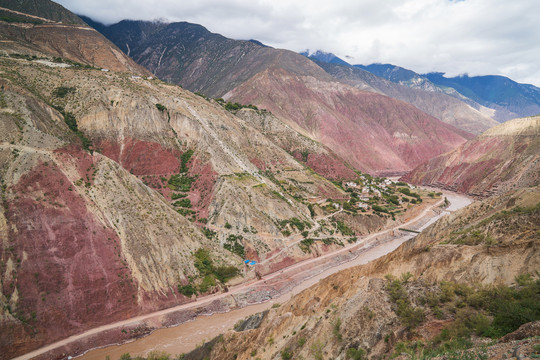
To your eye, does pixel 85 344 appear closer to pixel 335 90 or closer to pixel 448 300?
pixel 448 300

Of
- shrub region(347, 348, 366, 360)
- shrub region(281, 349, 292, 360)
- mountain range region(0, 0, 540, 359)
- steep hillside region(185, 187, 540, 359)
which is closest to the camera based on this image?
steep hillside region(185, 187, 540, 359)

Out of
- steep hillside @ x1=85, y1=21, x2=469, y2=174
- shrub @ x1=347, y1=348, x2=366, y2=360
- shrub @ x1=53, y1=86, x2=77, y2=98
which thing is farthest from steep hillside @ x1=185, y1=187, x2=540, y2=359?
steep hillside @ x1=85, y1=21, x2=469, y2=174

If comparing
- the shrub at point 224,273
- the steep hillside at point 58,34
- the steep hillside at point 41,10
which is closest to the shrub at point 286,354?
the shrub at point 224,273

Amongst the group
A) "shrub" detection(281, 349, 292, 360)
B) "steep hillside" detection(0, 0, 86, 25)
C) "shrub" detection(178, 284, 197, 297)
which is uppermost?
"steep hillside" detection(0, 0, 86, 25)

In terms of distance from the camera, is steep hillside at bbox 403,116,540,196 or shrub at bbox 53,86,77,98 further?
steep hillside at bbox 403,116,540,196

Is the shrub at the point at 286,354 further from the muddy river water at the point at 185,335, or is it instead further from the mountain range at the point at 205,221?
the muddy river water at the point at 185,335

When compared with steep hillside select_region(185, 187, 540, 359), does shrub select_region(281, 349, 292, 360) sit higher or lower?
lower

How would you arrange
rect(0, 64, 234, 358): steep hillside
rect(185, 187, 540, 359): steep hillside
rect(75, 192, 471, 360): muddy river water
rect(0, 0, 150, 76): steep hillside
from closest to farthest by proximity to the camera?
rect(185, 187, 540, 359): steep hillside
rect(0, 64, 234, 358): steep hillside
rect(75, 192, 471, 360): muddy river water
rect(0, 0, 150, 76): steep hillside

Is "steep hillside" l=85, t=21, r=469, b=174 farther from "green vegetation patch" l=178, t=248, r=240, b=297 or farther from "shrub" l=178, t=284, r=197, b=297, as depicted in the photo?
"shrub" l=178, t=284, r=197, b=297
